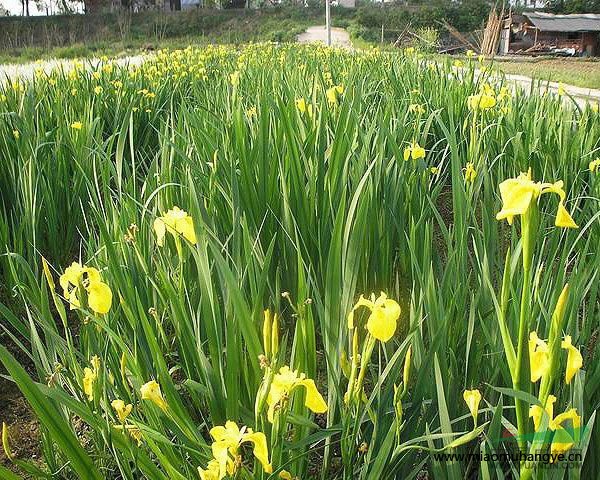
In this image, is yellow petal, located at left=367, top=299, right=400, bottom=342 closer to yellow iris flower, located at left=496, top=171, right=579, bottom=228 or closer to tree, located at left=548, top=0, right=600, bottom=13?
yellow iris flower, located at left=496, top=171, right=579, bottom=228

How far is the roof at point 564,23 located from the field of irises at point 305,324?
104 ft

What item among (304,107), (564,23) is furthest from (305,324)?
(564,23)

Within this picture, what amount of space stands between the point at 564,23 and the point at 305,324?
34.5 meters

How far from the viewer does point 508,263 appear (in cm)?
56

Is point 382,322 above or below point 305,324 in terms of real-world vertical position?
above

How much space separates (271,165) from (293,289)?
31cm

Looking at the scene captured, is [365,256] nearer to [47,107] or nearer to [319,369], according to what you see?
[319,369]

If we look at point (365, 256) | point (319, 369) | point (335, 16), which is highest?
point (335, 16)

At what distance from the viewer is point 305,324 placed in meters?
0.78

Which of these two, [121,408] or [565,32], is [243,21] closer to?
[565,32]

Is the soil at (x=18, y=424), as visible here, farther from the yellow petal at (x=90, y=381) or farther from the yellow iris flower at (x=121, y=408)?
the yellow iris flower at (x=121, y=408)

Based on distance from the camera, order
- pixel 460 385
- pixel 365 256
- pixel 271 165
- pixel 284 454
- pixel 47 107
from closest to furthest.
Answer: pixel 284 454
pixel 460 385
pixel 365 256
pixel 271 165
pixel 47 107

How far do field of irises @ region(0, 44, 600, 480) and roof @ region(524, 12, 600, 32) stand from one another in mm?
31560

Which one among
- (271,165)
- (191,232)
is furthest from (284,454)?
(271,165)
